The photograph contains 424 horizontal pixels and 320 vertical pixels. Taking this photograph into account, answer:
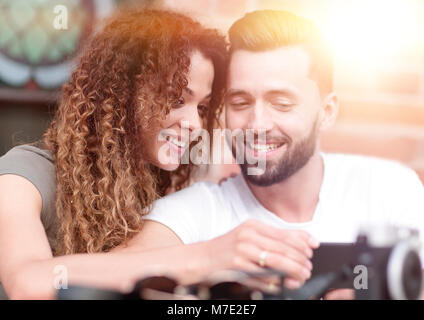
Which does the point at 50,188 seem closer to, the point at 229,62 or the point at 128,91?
the point at 128,91

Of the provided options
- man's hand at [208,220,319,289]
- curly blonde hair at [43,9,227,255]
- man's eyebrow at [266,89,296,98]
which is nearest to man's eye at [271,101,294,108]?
man's eyebrow at [266,89,296,98]

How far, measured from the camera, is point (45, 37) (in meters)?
1.21

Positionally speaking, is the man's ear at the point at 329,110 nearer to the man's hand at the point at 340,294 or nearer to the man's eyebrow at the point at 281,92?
the man's eyebrow at the point at 281,92

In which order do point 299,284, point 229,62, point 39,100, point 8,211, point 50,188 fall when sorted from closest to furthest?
1. point 299,284
2. point 8,211
3. point 50,188
4. point 229,62
5. point 39,100

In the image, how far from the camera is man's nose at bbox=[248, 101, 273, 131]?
1096mm

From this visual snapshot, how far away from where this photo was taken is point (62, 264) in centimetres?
87

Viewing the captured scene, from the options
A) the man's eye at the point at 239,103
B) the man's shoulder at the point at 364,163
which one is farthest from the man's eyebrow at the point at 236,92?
the man's shoulder at the point at 364,163

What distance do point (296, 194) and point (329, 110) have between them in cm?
21

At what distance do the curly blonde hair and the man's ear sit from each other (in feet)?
0.80

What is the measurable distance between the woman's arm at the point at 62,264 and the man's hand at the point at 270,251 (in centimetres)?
6

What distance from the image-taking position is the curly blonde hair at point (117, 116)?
1055 millimetres

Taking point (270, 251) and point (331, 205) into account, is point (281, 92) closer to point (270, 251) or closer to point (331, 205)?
point (331, 205)
